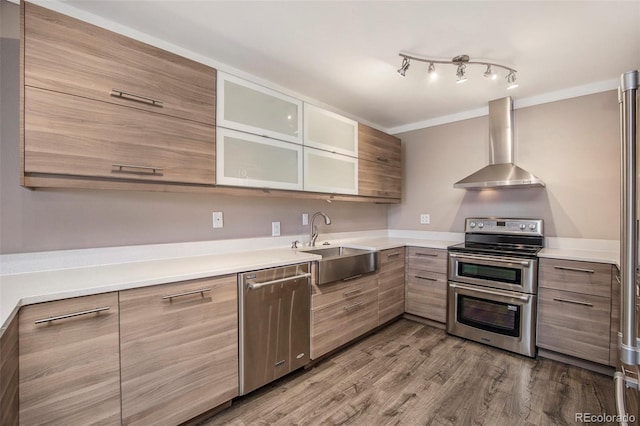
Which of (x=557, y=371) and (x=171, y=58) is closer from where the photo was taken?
(x=171, y=58)

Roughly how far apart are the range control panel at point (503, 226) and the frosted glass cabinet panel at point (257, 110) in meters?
2.14

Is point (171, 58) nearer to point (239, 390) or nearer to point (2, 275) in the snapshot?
point (2, 275)

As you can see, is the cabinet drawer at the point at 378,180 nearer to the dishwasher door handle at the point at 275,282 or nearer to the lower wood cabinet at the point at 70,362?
the dishwasher door handle at the point at 275,282

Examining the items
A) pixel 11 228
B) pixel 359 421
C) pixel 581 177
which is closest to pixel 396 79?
pixel 581 177

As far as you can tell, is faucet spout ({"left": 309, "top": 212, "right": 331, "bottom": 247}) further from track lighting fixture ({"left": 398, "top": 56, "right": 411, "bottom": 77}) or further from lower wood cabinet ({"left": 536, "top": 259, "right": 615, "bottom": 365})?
lower wood cabinet ({"left": 536, "top": 259, "right": 615, "bottom": 365})

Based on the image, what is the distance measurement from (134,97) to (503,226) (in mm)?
3338

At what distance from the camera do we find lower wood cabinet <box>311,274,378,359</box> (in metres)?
2.17

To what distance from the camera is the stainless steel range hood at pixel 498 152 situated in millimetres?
2742

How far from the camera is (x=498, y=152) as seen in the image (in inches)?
117

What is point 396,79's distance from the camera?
96.8 inches

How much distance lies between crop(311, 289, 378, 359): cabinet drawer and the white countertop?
50 centimetres

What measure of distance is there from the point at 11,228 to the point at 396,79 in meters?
2.80

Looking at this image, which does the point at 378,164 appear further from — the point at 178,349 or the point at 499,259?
the point at 178,349
